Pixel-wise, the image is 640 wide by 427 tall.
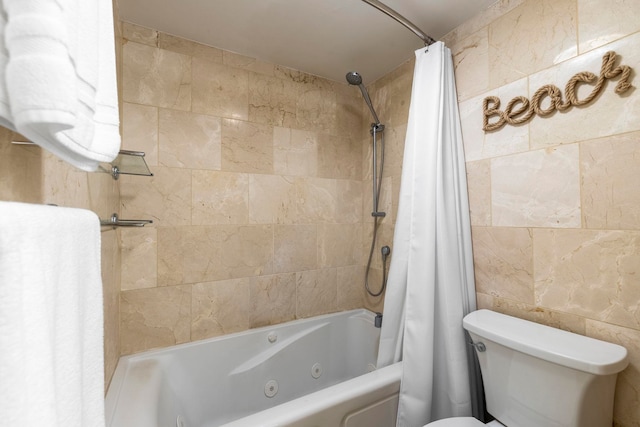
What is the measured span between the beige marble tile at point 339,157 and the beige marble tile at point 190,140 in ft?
2.33

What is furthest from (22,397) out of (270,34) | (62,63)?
(270,34)

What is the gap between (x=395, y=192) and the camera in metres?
1.85

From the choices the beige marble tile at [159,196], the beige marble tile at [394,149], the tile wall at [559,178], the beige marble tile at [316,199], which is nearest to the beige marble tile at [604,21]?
the tile wall at [559,178]

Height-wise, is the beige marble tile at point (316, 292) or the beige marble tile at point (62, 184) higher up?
the beige marble tile at point (62, 184)

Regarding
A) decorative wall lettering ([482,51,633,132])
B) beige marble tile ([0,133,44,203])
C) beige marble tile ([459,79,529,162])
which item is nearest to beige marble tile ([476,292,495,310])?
beige marble tile ([459,79,529,162])

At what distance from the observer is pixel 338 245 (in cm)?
201

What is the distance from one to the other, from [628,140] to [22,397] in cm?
156

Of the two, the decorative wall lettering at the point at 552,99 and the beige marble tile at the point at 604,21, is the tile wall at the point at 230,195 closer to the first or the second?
the decorative wall lettering at the point at 552,99

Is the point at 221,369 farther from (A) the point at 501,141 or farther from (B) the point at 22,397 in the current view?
(A) the point at 501,141

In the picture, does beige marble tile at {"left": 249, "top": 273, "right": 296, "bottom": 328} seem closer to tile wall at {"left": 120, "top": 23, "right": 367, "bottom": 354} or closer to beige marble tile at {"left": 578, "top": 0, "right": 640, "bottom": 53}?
tile wall at {"left": 120, "top": 23, "right": 367, "bottom": 354}

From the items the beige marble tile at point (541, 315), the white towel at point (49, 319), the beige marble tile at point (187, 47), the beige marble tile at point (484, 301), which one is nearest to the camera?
the white towel at point (49, 319)

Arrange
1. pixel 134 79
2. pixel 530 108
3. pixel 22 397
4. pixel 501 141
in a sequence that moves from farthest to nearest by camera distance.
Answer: pixel 134 79 → pixel 501 141 → pixel 530 108 → pixel 22 397

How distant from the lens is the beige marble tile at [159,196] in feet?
4.64

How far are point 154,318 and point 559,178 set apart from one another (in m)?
2.01
